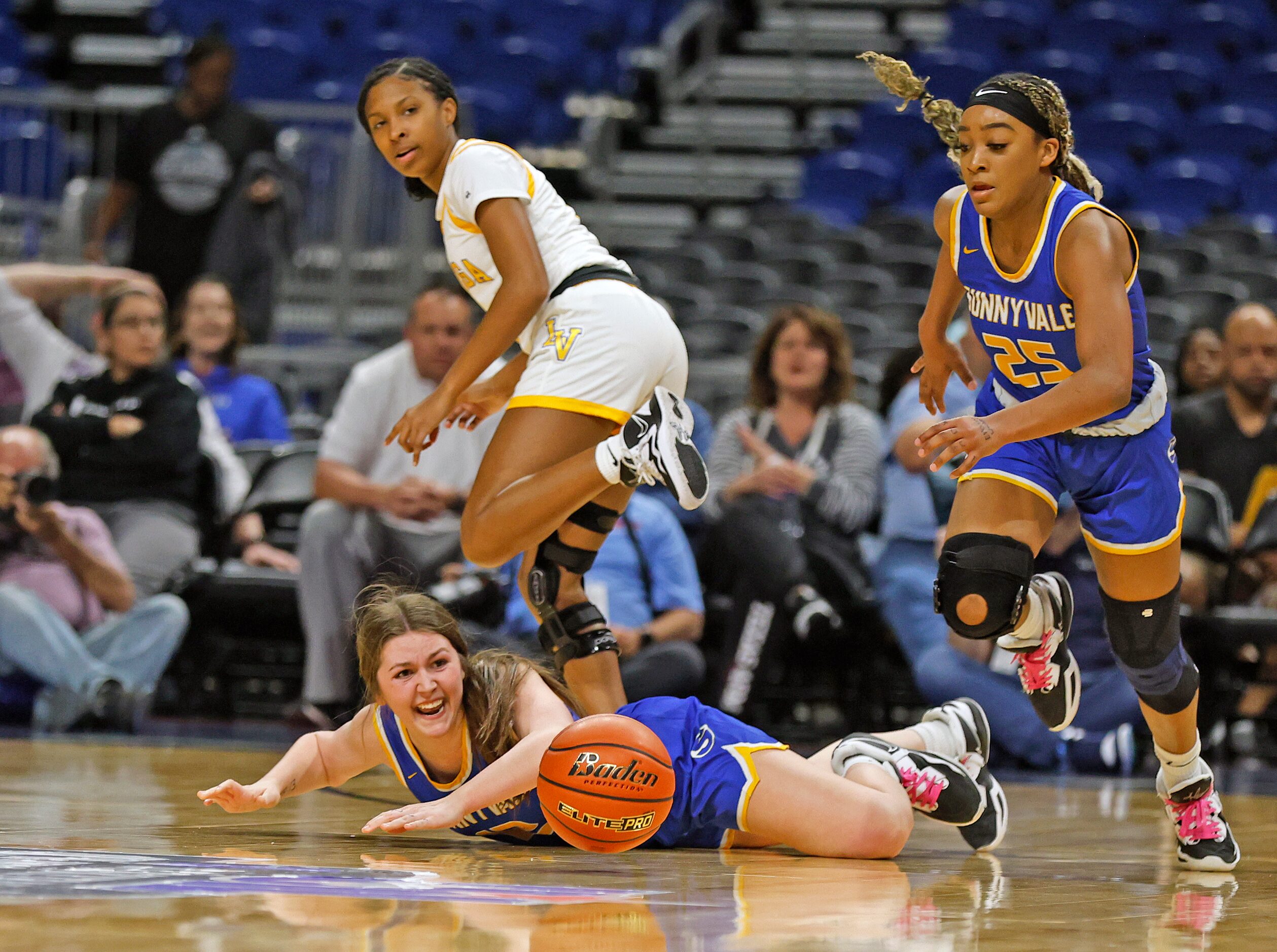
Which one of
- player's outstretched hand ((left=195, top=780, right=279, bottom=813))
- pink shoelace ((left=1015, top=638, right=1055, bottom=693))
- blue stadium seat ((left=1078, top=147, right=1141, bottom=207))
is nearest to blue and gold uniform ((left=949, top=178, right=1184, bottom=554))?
pink shoelace ((left=1015, top=638, right=1055, bottom=693))

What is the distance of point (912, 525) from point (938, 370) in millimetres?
2361

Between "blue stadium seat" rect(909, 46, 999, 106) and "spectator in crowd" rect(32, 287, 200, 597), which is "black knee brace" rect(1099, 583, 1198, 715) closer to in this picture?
"spectator in crowd" rect(32, 287, 200, 597)

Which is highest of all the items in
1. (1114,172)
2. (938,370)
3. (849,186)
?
(1114,172)

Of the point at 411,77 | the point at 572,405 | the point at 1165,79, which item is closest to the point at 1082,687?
the point at 572,405

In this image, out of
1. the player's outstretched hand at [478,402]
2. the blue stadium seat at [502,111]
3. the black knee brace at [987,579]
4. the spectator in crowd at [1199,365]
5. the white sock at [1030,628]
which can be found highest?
the blue stadium seat at [502,111]

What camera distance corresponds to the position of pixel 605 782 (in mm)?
3406

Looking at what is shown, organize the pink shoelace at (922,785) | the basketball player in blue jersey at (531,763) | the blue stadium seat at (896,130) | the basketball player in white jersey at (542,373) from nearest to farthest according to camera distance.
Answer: the basketball player in blue jersey at (531,763) < the pink shoelace at (922,785) < the basketball player in white jersey at (542,373) < the blue stadium seat at (896,130)

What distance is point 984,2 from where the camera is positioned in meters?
13.9

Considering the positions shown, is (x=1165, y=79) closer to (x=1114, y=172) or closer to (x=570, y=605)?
(x=1114, y=172)

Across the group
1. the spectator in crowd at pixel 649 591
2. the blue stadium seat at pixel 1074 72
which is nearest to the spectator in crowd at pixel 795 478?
the spectator in crowd at pixel 649 591

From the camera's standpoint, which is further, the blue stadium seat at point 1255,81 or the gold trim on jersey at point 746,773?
the blue stadium seat at point 1255,81

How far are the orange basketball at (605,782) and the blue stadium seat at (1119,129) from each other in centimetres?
974

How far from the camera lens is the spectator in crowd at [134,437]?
6.86 metres

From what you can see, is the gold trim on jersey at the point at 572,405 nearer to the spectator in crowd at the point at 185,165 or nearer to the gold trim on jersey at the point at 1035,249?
the gold trim on jersey at the point at 1035,249
